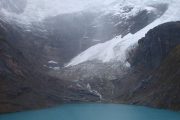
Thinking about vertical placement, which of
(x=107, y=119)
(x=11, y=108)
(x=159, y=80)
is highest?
(x=159, y=80)

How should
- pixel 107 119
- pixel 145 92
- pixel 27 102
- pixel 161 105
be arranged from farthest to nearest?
pixel 145 92, pixel 27 102, pixel 161 105, pixel 107 119

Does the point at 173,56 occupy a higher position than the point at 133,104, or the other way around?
the point at 173,56

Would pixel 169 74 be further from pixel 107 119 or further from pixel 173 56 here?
pixel 107 119

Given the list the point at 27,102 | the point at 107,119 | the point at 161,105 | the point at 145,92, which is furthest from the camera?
the point at 145,92

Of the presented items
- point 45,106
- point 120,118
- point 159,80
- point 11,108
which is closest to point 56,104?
point 45,106

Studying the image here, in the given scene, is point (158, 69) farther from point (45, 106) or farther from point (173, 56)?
point (45, 106)

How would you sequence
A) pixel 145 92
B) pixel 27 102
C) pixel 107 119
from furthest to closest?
pixel 145 92 < pixel 27 102 < pixel 107 119

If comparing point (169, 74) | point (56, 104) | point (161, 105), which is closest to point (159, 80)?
point (169, 74)

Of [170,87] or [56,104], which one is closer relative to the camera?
[170,87]

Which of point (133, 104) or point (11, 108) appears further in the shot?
point (133, 104)
